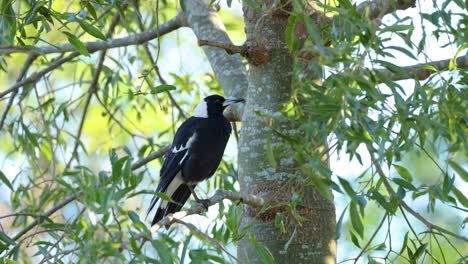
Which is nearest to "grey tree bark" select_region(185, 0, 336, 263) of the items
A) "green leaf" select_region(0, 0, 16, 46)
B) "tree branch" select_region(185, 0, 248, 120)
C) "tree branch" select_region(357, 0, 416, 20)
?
"tree branch" select_region(357, 0, 416, 20)

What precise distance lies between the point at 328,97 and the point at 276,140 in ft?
3.65

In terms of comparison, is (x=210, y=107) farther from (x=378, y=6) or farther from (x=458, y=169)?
(x=458, y=169)

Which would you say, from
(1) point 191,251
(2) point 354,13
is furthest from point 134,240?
(2) point 354,13

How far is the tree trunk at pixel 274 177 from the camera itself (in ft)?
10.9

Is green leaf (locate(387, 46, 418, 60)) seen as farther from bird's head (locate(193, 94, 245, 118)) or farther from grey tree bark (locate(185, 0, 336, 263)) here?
bird's head (locate(193, 94, 245, 118))

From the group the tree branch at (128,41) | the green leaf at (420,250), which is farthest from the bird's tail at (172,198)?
the green leaf at (420,250)

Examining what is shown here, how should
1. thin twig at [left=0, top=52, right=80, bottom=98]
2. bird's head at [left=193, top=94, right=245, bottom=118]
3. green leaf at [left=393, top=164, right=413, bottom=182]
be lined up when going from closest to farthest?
green leaf at [left=393, top=164, right=413, bottom=182] < thin twig at [left=0, top=52, right=80, bottom=98] < bird's head at [left=193, top=94, right=245, bottom=118]

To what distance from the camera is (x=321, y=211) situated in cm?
339

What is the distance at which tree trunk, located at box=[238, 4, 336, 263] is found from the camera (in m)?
3.31

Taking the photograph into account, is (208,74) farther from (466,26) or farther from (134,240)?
(134,240)

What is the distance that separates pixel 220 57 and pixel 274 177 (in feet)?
3.35

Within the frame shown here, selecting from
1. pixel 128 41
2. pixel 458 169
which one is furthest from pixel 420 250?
pixel 128 41

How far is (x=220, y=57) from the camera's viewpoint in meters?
4.25

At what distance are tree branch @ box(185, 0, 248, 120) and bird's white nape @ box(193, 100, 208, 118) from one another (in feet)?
2.00
